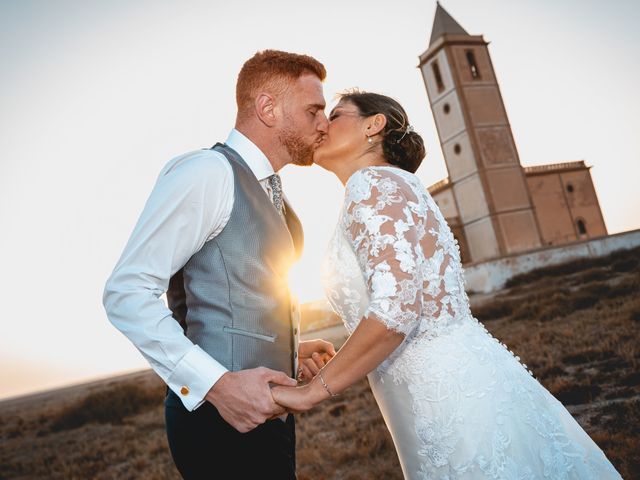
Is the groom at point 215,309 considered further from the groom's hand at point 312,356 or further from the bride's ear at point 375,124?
the bride's ear at point 375,124

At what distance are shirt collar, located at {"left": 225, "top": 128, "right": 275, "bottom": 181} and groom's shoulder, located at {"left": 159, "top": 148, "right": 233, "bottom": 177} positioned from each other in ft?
0.62

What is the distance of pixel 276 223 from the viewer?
206 cm

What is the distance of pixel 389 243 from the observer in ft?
6.20

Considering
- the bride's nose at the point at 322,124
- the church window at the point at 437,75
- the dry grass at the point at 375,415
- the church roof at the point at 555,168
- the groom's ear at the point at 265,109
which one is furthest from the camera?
the church roof at the point at 555,168

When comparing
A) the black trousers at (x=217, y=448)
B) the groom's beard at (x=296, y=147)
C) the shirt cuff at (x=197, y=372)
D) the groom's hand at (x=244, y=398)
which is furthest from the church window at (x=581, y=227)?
the shirt cuff at (x=197, y=372)

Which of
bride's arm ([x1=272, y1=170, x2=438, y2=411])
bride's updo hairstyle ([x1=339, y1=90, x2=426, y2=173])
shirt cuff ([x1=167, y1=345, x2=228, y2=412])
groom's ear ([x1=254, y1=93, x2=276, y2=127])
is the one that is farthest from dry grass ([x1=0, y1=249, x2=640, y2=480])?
groom's ear ([x1=254, y1=93, x2=276, y2=127])

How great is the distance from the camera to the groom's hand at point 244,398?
1.70 m

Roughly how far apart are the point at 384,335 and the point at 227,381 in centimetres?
63

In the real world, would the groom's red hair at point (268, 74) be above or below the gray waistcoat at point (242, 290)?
above

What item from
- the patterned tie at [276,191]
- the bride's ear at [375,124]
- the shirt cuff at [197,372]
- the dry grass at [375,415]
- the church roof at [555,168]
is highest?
the church roof at [555,168]

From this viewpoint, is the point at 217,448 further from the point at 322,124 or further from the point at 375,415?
the point at 375,415

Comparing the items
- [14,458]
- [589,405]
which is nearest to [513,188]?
[589,405]

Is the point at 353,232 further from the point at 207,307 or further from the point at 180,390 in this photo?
the point at 180,390

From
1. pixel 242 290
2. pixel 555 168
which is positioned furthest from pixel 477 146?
pixel 242 290
